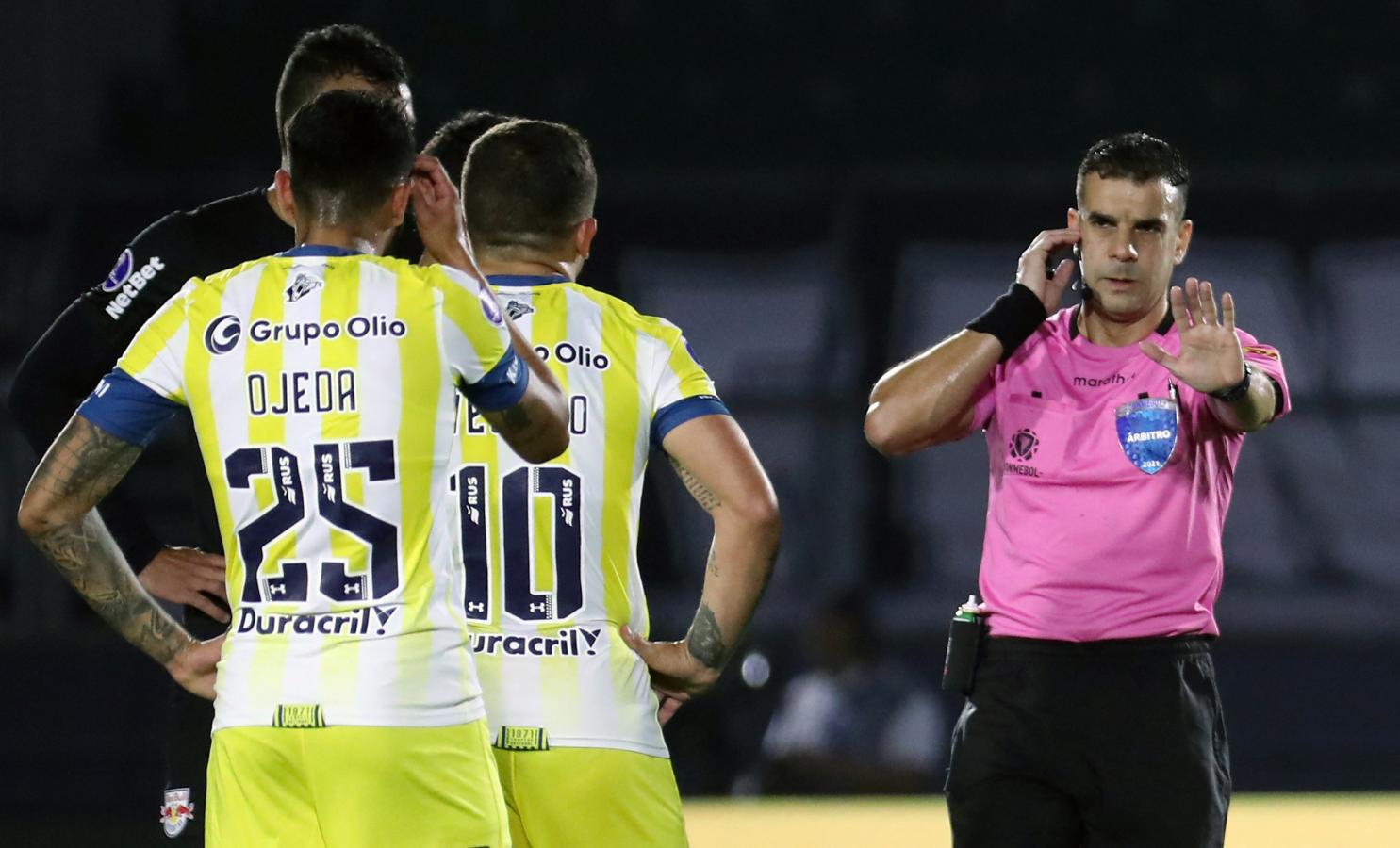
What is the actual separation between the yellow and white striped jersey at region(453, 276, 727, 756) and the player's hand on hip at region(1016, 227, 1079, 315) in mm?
630

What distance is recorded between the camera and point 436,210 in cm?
196

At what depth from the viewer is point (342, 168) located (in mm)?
1928

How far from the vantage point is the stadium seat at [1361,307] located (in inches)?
324

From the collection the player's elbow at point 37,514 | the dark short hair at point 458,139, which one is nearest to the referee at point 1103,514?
the dark short hair at point 458,139

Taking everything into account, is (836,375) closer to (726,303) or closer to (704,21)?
(726,303)

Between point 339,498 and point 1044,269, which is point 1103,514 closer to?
point 1044,269

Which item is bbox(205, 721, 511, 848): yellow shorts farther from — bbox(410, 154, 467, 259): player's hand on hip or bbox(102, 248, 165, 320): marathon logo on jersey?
bbox(102, 248, 165, 320): marathon logo on jersey

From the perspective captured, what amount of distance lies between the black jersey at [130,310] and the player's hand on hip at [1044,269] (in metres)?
1.11

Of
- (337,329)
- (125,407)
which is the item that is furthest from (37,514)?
(337,329)

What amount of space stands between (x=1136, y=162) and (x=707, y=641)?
985 millimetres

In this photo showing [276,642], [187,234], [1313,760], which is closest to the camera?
[276,642]

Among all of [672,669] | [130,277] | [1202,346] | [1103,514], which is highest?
[130,277]

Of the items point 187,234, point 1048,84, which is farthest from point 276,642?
point 1048,84

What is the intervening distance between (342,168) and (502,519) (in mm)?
529
